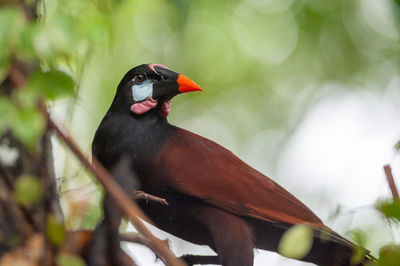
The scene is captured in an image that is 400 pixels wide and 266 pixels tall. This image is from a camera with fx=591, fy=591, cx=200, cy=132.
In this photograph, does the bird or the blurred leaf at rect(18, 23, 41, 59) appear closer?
the blurred leaf at rect(18, 23, 41, 59)

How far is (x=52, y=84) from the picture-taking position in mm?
913

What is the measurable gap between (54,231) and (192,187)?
104cm

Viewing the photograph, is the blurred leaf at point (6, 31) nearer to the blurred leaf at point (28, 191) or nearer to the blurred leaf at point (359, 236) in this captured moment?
the blurred leaf at point (28, 191)

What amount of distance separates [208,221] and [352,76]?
3.94m

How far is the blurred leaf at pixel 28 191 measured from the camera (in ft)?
2.90

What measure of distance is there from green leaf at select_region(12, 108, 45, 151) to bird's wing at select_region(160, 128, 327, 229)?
99 centimetres

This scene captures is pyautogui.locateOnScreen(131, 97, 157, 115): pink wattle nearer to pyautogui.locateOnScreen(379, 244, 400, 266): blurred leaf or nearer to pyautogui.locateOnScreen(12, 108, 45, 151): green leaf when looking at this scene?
pyautogui.locateOnScreen(12, 108, 45, 151): green leaf

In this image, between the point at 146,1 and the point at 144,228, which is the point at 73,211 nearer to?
the point at 144,228

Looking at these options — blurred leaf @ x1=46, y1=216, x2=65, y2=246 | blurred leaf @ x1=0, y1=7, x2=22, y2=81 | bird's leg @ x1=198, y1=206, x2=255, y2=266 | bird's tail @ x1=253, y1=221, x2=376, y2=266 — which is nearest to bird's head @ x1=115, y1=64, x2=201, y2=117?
bird's leg @ x1=198, y1=206, x2=255, y2=266

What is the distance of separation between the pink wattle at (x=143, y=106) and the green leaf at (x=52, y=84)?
3.49 feet

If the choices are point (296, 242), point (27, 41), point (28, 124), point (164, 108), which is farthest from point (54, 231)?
point (164, 108)

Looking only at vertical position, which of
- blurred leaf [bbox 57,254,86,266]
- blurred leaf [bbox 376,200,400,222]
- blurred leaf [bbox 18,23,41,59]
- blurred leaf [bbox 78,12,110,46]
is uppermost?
blurred leaf [bbox 78,12,110,46]

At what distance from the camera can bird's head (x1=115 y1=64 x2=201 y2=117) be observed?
1987mm

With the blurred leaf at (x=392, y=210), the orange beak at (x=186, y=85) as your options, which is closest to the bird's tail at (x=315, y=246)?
the orange beak at (x=186, y=85)
